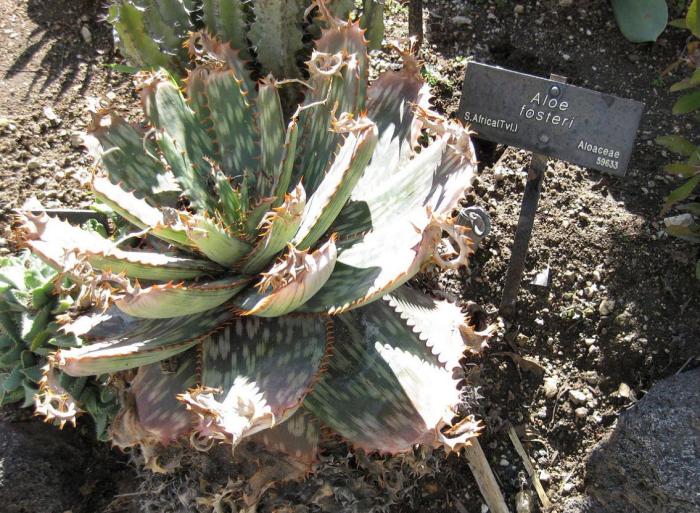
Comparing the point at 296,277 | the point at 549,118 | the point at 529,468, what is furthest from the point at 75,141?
the point at 529,468

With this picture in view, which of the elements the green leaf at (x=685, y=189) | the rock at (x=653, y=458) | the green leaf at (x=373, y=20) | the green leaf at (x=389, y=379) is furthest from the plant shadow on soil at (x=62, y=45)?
the rock at (x=653, y=458)

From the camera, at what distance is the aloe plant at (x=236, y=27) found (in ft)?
6.91

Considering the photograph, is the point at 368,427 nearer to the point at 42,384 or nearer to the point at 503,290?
the point at 42,384

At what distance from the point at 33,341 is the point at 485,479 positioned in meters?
1.54

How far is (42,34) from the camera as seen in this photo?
3.02 meters

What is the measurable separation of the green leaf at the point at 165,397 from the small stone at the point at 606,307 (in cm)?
161

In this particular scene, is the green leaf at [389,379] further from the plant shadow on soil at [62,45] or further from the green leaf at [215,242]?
the plant shadow on soil at [62,45]

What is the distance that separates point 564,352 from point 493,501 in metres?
0.65

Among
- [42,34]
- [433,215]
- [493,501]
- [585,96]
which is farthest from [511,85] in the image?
[42,34]

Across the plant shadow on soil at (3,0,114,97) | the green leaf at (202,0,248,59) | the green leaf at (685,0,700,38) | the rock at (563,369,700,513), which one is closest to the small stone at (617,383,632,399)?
the rock at (563,369,700,513)

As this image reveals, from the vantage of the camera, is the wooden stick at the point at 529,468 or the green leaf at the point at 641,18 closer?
the wooden stick at the point at 529,468

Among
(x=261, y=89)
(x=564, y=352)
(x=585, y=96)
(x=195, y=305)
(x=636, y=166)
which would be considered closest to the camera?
(x=195, y=305)

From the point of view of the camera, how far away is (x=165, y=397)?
5.37ft

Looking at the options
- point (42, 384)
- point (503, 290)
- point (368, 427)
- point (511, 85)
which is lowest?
point (42, 384)
